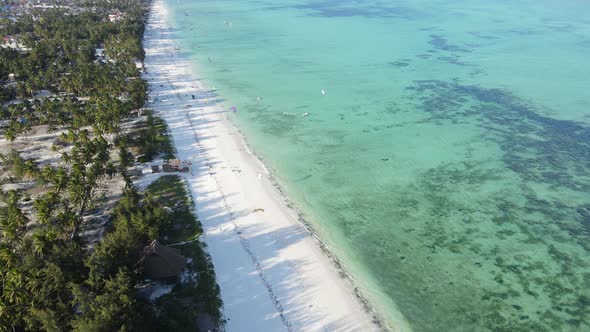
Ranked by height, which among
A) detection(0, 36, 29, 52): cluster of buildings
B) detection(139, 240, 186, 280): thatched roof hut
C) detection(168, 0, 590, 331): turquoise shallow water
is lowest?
detection(168, 0, 590, 331): turquoise shallow water

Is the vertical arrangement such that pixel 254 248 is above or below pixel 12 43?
below

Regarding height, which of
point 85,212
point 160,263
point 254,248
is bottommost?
point 254,248

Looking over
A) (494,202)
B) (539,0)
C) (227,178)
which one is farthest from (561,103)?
(539,0)

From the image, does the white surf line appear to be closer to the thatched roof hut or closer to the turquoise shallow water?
the thatched roof hut

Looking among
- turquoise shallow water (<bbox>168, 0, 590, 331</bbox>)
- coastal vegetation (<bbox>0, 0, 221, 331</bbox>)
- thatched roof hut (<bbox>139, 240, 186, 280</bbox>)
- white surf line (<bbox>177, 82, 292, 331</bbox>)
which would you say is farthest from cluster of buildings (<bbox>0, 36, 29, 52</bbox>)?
thatched roof hut (<bbox>139, 240, 186, 280</bbox>)

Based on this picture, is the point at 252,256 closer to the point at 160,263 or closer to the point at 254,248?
the point at 254,248

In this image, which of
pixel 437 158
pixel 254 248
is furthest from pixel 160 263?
pixel 437 158
